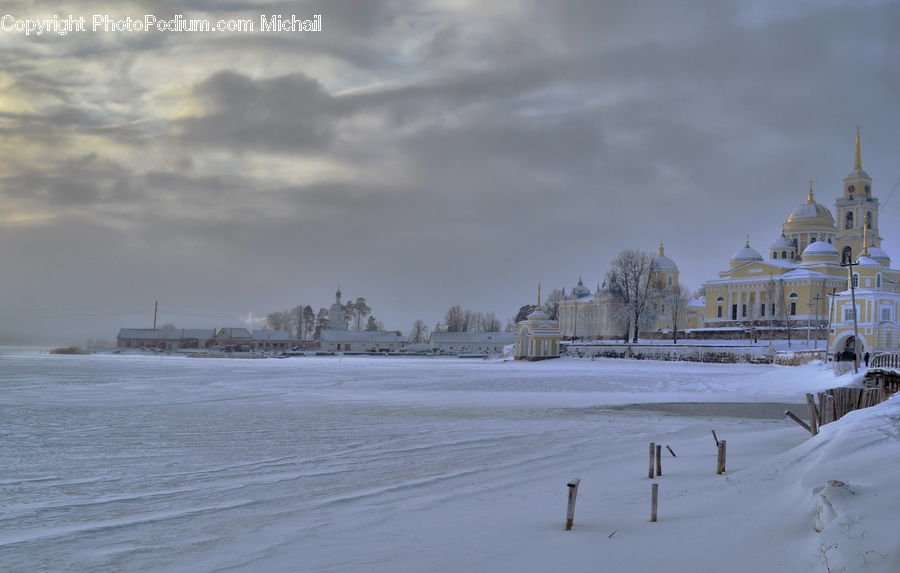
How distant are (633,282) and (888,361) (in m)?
58.7

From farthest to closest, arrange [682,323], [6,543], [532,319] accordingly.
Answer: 1. [682,323]
2. [532,319]
3. [6,543]

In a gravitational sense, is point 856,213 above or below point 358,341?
above

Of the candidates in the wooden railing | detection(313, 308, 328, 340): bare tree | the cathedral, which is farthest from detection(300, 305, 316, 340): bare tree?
the wooden railing

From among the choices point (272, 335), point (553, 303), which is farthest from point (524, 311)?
point (272, 335)

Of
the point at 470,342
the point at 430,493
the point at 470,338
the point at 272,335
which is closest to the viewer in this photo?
the point at 430,493

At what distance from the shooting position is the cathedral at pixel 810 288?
6009 cm

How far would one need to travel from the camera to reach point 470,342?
139500mm

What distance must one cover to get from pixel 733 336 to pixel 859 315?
1465cm

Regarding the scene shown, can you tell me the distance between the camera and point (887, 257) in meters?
86.8

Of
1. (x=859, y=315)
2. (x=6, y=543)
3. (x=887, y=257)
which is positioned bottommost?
(x=6, y=543)

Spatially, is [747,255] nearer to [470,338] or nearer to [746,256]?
[746,256]

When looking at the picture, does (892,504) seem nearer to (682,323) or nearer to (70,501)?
(70,501)

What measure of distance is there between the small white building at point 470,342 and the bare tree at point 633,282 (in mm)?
46919

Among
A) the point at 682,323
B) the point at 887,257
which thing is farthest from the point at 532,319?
the point at 887,257
